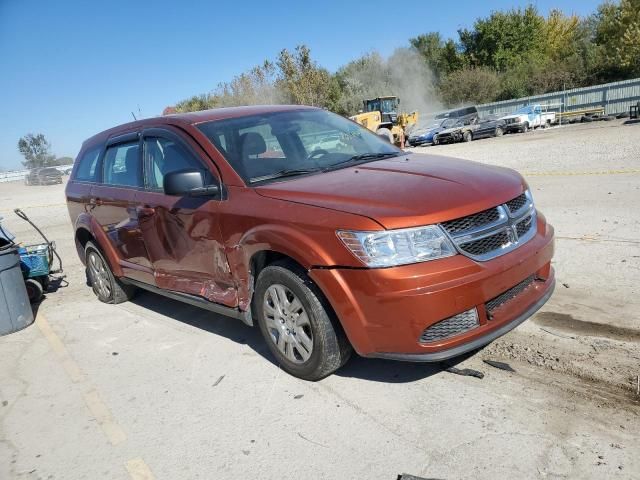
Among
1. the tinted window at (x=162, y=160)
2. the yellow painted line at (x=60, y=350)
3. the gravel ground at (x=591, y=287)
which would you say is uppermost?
the tinted window at (x=162, y=160)

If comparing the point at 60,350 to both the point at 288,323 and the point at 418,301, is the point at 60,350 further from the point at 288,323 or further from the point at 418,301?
the point at 418,301

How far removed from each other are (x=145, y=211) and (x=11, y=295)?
203cm

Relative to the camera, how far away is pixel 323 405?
3.48 meters

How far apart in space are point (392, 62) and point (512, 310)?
77017 millimetres

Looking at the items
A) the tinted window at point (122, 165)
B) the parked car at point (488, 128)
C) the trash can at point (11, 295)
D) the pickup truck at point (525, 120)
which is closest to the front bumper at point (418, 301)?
the tinted window at point (122, 165)

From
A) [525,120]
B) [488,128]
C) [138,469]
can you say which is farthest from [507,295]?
[525,120]

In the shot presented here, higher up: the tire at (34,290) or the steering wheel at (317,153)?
the steering wheel at (317,153)

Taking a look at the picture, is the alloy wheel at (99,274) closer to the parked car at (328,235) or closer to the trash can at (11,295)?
the trash can at (11,295)

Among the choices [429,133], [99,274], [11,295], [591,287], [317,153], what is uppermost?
[317,153]

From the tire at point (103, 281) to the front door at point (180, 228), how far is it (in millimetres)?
1418

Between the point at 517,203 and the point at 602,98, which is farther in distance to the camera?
the point at 602,98

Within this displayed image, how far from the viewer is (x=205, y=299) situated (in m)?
4.39

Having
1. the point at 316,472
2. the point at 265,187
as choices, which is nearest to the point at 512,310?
the point at 316,472

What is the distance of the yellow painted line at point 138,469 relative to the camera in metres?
3.01
